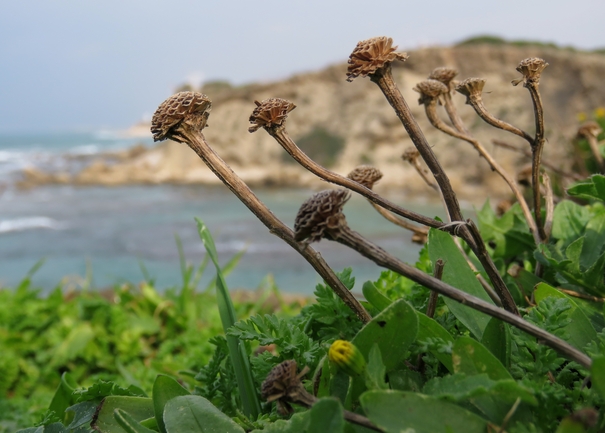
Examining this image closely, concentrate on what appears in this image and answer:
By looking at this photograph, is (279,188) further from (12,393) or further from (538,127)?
(538,127)

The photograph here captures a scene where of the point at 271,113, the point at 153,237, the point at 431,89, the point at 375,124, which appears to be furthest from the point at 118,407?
the point at 375,124

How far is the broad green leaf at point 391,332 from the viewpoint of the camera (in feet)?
1.93

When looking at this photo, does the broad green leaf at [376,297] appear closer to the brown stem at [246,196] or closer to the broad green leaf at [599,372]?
the brown stem at [246,196]

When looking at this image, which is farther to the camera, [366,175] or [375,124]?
[375,124]

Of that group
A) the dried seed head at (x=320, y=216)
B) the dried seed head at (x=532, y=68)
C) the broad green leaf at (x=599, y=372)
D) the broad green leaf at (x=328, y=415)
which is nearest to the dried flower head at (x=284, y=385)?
the broad green leaf at (x=328, y=415)

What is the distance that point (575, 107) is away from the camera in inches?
678

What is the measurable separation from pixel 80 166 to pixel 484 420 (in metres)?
30.7

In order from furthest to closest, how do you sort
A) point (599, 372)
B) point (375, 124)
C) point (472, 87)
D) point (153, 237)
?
point (375, 124), point (153, 237), point (472, 87), point (599, 372)

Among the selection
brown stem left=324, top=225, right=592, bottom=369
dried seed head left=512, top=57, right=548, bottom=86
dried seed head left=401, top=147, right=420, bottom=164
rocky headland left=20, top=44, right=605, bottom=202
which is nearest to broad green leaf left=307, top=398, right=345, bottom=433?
brown stem left=324, top=225, right=592, bottom=369

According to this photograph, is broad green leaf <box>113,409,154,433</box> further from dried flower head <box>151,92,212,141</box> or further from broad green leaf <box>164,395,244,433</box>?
dried flower head <box>151,92,212,141</box>

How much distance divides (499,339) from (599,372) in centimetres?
18

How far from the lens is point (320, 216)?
1.59ft

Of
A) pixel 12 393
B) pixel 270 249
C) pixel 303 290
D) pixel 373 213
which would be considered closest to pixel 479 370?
pixel 12 393

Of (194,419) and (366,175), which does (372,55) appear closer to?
(366,175)
